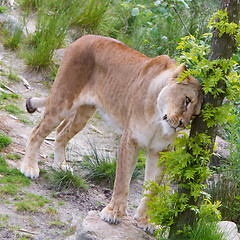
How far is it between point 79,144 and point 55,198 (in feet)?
6.19

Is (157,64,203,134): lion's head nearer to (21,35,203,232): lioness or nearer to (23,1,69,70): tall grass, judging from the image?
(21,35,203,232): lioness

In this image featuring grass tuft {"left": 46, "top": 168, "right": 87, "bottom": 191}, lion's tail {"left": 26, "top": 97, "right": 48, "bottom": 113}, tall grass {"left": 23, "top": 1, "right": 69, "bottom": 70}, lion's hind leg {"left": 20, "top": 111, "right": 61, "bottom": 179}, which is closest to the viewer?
grass tuft {"left": 46, "top": 168, "right": 87, "bottom": 191}

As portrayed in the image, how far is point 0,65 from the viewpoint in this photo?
7973mm

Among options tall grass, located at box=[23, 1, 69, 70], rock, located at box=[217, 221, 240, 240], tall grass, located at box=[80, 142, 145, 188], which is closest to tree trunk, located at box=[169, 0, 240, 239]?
rock, located at box=[217, 221, 240, 240]

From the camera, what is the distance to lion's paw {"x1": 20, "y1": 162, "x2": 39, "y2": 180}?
5.30 m

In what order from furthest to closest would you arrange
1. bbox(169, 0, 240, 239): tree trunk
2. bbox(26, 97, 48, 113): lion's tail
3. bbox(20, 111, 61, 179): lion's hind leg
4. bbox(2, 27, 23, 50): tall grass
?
bbox(2, 27, 23, 50): tall grass → bbox(26, 97, 48, 113): lion's tail → bbox(20, 111, 61, 179): lion's hind leg → bbox(169, 0, 240, 239): tree trunk

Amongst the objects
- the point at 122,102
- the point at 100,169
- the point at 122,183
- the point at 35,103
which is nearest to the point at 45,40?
the point at 35,103

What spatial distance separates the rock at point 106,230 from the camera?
12.2ft

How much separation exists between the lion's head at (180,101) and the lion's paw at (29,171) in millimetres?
2272

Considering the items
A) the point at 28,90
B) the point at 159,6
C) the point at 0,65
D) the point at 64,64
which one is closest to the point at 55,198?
the point at 64,64

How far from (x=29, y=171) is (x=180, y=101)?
2.53 metres

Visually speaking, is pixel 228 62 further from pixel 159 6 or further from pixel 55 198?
pixel 55 198

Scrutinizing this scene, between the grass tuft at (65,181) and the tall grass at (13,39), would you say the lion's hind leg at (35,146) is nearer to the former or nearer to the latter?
the grass tuft at (65,181)

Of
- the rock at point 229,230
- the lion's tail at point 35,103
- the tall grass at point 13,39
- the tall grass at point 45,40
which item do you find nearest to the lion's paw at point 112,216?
the rock at point 229,230
